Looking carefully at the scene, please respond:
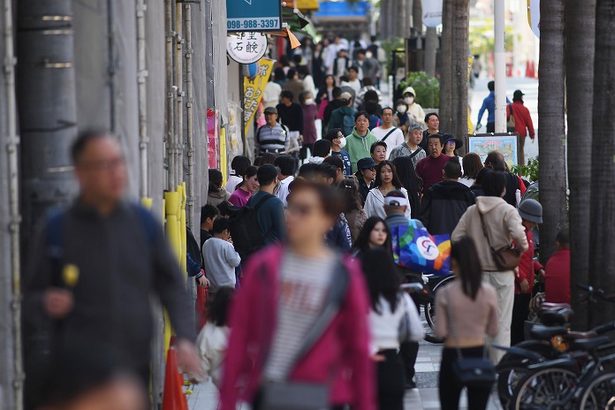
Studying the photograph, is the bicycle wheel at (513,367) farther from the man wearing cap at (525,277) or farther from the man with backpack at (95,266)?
the man with backpack at (95,266)

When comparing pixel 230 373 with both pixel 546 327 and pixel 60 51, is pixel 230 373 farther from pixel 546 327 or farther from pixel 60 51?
pixel 546 327

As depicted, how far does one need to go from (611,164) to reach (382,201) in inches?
138

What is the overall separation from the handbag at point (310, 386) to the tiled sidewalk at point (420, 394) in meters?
5.19

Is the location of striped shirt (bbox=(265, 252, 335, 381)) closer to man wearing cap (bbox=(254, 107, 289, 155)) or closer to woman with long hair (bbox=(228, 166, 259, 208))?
woman with long hair (bbox=(228, 166, 259, 208))

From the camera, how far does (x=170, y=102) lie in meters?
13.3

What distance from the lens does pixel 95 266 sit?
5.93m

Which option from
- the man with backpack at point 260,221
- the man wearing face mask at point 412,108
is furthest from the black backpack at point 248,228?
the man wearing face mask at point 412,108

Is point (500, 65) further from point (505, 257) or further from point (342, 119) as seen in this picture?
point (505, 257)

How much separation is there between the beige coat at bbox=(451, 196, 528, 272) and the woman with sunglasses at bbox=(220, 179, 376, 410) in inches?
231

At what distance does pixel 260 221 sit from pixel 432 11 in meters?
18.4

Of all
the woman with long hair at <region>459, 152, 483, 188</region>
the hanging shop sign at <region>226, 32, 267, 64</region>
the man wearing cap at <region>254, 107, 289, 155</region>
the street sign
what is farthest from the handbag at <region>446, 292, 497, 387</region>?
the man wearing cap at <region>254, 107, 289, 155</region>

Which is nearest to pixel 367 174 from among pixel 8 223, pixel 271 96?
pixel 8 223

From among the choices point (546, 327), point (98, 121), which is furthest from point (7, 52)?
point (546, 327)

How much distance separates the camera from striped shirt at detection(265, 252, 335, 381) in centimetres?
609
